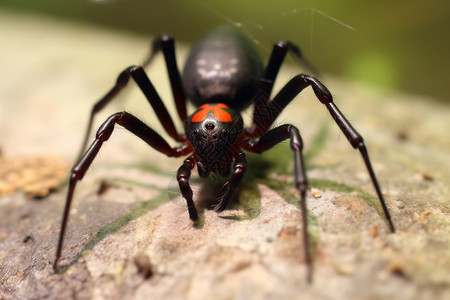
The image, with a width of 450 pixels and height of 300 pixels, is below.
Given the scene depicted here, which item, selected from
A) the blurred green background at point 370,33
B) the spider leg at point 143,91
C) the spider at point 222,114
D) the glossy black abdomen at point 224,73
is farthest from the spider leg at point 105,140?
the blurred green background at point 370,33

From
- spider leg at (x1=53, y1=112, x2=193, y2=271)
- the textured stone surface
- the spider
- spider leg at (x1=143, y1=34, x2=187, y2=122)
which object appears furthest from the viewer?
spider leg at (x1=143, y1=34, x2=187, y2=122)

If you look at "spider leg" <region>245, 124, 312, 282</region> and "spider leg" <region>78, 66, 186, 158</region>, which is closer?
"spider leg" <region>245, 124, 312, 282</region>

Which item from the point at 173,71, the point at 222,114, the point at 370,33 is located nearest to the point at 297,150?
the point at 222,114

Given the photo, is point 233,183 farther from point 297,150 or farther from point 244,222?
point 297,150

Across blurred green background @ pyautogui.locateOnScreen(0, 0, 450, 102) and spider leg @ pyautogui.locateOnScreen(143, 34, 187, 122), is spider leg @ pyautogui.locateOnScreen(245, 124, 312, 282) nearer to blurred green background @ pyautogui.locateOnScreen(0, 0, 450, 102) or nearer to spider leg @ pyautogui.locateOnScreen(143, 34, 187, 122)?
spider leg @ pyautogui.locateOnScreen(143, 34, 187, 122)

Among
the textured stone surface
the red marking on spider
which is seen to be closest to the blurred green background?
the textured stone surface

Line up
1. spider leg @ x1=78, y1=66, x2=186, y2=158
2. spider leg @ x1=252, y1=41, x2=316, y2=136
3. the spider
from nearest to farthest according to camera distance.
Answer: the spider
spider leg @ x1=78, y1=66, x2=186, y2=158
spider leg @ x1=252, y1=41, x2=316, y2=136
